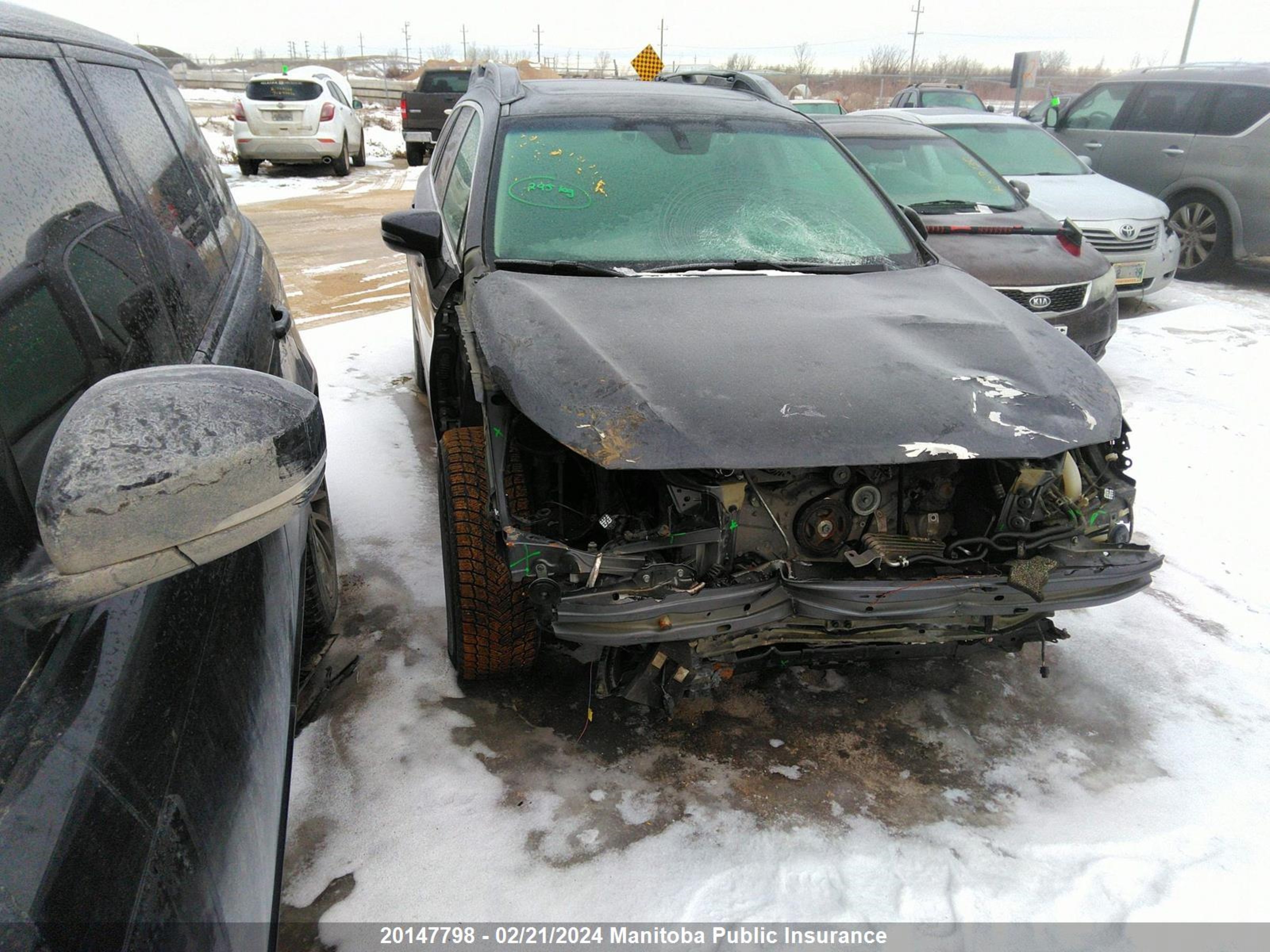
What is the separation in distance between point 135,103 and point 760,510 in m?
1.99

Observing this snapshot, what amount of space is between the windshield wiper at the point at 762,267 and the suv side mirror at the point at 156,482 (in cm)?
214

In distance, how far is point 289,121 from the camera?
13.6m

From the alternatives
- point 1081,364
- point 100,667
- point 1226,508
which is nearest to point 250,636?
point 100,667

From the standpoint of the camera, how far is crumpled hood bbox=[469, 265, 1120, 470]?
2.17m

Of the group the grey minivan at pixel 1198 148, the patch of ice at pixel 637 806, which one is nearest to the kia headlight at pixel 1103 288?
the grey minivan at pixel 1198 148

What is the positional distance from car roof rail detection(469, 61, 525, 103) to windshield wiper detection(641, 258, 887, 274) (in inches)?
50.6

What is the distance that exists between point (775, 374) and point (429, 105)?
15961 millimetres

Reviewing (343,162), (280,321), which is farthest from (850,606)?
(343,162)

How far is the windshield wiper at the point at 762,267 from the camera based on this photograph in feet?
10.2

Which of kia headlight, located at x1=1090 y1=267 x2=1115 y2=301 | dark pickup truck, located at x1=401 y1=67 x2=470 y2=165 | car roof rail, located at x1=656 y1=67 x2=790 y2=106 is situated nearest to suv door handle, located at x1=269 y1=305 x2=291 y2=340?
car roof rail, located at x1=656 y1=67 x2=790 y2=106

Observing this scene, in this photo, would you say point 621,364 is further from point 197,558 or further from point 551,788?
point 197,558

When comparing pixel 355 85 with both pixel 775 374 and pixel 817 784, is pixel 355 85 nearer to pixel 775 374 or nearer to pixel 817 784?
pixel 775 374

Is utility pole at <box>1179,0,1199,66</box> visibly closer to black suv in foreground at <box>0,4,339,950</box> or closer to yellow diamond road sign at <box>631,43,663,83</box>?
yellow diamond road sign at <box>631,43,663,83</box>

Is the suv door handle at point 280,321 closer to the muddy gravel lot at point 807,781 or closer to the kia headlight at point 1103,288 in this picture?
the muddy gravel lot at point 807,781
